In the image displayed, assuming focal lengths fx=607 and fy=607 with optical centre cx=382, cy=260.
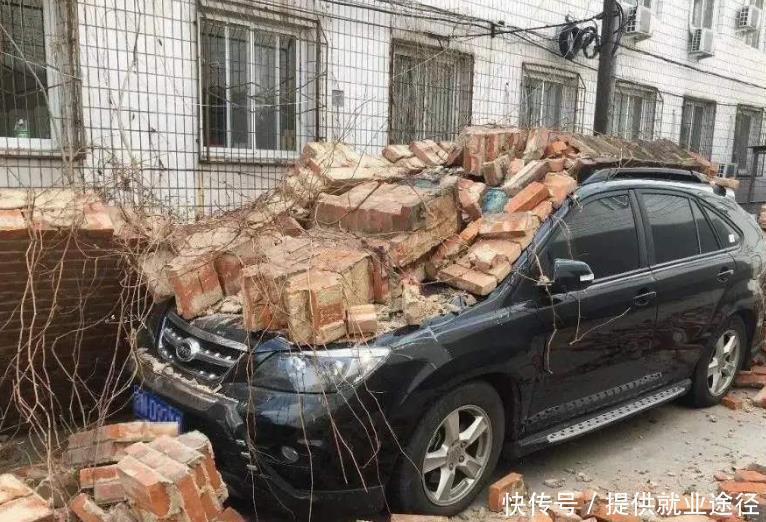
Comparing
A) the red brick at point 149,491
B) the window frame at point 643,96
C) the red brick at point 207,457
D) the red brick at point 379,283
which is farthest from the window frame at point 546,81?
the red brick at point 149,491

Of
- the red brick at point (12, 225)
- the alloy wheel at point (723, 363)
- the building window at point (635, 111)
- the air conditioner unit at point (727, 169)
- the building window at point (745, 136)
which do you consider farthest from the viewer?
the building window at point (745, 136)

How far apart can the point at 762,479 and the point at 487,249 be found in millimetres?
2065

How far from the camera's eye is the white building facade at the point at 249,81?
548cm

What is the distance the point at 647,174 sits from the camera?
4.17 metres

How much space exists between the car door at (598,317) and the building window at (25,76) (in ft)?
15.1

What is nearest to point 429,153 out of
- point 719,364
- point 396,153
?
point 396,153

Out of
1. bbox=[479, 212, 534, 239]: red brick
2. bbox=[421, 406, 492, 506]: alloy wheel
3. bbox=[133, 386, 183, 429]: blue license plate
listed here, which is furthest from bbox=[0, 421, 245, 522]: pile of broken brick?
bbox=[479, 212, 534, 239]: red brick

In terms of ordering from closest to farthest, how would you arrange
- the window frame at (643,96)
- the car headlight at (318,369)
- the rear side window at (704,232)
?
the car headlight at (318,369) < the rear side window at (704,232) < the window frame at (643,96)

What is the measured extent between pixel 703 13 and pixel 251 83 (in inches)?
461

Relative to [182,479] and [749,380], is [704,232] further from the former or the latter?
[182,479]

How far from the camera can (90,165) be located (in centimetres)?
571

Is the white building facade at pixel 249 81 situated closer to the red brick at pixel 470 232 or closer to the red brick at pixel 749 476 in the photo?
the red brick at pixel 470 232

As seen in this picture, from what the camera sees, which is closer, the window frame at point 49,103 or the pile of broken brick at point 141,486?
the pile of broken brick at point 141,486

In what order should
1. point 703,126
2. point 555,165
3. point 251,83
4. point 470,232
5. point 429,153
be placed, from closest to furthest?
point 470,232 → point 555,165 → point 429,153 → point 251,83 → point 703,126
